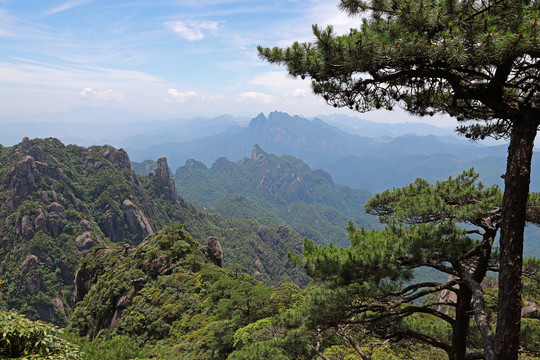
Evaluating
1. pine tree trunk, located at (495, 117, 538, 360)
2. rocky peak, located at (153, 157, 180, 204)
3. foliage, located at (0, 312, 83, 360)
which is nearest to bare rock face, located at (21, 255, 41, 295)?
rocky peak, located at (153, 157, 180, 204)

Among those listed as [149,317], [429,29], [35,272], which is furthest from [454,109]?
[35,272]

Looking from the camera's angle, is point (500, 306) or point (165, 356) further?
point (165, 356)

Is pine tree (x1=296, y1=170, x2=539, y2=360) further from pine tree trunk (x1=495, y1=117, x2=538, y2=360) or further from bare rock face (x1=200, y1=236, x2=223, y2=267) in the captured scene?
bare rock face (x1=200, y1=236, x2=223, y2=267)

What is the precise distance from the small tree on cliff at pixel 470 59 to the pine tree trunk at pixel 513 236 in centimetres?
1

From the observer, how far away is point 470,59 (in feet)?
14.1

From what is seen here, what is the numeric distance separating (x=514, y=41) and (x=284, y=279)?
359 feet

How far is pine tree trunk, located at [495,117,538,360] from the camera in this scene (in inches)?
185

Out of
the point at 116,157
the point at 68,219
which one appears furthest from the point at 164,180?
the point at 68,219

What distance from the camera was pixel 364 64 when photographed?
16.1ft

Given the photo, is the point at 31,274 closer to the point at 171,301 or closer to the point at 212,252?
the point at 212,252

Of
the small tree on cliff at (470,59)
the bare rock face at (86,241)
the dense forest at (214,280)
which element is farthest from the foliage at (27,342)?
the bare rock face at (86,241)

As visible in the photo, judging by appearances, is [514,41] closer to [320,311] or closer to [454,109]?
[454,109]

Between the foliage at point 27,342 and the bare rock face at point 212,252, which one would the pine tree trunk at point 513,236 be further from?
the bare rock face at point 212,252

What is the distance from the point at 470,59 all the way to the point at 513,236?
3.09m
